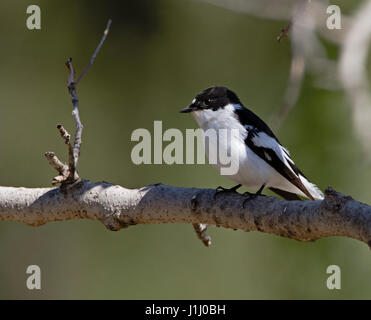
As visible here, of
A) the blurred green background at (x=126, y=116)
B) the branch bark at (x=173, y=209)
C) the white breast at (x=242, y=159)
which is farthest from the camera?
the blurred green background at (x=126, y=116)

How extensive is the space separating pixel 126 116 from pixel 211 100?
2.65m

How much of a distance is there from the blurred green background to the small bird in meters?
1.68

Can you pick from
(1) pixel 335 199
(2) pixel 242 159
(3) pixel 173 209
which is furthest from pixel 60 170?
(1) pixel 335 199

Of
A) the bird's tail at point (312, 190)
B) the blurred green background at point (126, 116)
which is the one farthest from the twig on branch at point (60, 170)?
the blurred green background at point (126, 116)

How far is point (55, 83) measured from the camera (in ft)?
20.5

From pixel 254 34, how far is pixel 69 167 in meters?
3.49

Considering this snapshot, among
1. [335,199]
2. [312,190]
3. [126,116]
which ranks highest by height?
[126,116]

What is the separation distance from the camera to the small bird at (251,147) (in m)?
3.25

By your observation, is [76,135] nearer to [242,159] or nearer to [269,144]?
[242,159]

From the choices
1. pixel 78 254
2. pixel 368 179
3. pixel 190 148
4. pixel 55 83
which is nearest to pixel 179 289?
pixel 78 254

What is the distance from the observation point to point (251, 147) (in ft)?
10.8

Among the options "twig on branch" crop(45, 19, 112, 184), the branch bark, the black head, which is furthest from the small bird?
"twig on branch" crop(45, 19, 112, 184)

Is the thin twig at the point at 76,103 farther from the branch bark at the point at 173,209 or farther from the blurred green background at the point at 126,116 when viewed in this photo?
the blurred green background at the point at 126,116

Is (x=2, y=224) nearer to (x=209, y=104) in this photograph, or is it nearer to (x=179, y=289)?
(x=179, y=289)
